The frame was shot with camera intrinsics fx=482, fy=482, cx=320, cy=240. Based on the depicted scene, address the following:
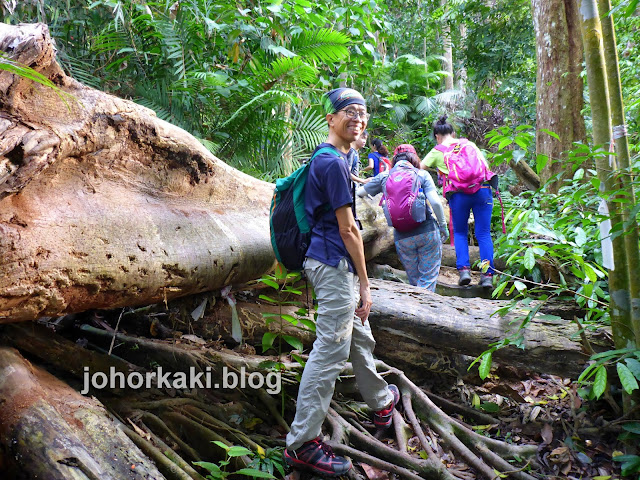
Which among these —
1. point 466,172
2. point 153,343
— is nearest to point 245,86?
point 466,172

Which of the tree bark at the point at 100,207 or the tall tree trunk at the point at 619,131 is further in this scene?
the tall tree trunk at the point at 619,131

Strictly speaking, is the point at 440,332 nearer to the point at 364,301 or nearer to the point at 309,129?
the point at 364,301

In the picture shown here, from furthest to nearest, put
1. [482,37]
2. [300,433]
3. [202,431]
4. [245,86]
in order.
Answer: [482,37] → [245,86] → [202,431] → [300,433]

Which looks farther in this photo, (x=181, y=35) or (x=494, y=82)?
(x=494, y=82)

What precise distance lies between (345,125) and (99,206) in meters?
1.57

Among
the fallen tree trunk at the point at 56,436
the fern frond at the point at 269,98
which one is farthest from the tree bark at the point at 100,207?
the fern frond at the point at 269,98

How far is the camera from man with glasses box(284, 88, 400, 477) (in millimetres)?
2791

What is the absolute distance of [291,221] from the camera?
3.09 meters

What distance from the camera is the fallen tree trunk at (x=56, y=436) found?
85.6 inches

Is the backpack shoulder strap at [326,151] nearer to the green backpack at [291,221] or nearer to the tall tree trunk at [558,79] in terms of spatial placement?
the green backpack at [291,221]

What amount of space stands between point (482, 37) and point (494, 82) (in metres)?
2.44

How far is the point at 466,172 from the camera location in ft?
17.3

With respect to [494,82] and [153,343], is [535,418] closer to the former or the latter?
[153,343]

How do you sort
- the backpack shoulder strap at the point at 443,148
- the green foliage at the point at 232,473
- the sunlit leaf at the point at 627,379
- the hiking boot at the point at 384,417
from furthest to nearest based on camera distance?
the backpack shoulder strap at the point at 443,148
the hiking boot at the point at 384,417
the green foliage at the point at 232,473
the sunlit leaf at the point at 627,379
